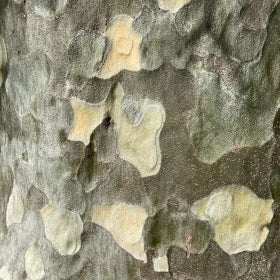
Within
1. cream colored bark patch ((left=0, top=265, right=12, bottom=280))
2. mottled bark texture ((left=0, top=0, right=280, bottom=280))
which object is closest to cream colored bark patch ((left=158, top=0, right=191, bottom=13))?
mottled bark texture ((left=0, top=0, right=280, bottom=280))

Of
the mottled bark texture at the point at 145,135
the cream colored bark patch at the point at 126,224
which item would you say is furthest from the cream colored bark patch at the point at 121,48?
the cream colored bark patch at the point at 126,224

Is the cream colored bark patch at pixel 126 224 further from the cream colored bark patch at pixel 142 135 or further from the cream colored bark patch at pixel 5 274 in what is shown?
the cream colored bark patch at pixel 5 274

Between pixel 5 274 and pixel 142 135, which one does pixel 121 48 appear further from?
pixel 5 274

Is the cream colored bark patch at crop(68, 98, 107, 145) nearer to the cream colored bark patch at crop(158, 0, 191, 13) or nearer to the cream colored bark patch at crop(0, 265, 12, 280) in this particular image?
the cream colored bark patch at crop(158, 0, 191, 13)

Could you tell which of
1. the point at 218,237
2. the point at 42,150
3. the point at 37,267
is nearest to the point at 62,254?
the point at 37,267

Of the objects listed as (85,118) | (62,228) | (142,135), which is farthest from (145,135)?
(62,228)

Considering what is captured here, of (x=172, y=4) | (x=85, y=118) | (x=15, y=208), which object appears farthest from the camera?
(x=15, y=208)
